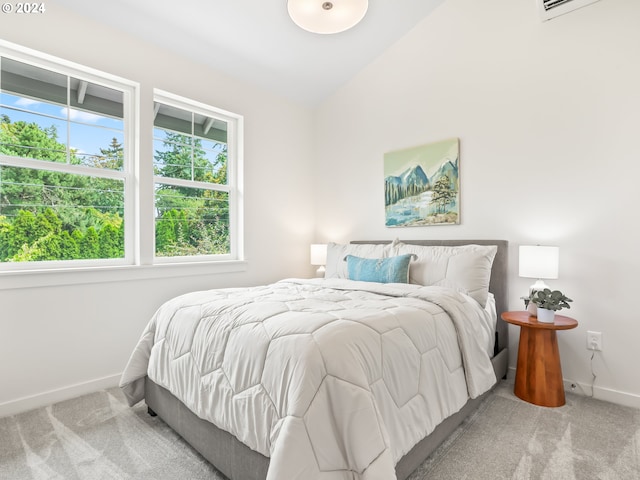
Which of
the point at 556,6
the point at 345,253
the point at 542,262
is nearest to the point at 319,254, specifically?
the point at 345,253

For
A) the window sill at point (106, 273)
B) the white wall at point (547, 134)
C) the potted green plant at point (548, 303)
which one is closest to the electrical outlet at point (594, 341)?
the white wall at point (547, 134)

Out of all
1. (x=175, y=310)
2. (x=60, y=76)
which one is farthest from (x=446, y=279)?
(x=60, y=76)

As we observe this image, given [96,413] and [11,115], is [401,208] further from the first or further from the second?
[11,115]

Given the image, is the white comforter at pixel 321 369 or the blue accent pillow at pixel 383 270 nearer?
the white comforter at pixel 321 369

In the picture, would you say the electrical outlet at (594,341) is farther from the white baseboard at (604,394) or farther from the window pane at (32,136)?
the window pane at (32,136)

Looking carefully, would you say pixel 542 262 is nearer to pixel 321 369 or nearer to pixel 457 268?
pixel 457 268

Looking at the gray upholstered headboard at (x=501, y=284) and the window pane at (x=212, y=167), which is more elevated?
the window pane at (x=212, y=167)

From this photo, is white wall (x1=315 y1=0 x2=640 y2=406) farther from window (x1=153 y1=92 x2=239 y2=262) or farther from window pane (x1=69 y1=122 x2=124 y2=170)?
window pane (x1=69 y1=122 x2=124 y2=170)

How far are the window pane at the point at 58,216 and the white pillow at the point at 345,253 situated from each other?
5.72ft

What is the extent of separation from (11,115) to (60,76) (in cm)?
42

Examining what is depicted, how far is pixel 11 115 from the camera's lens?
2.30 meters

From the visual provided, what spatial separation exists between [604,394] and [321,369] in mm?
2277

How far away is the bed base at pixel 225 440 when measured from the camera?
1336 mm

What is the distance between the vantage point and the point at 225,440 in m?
1.44
